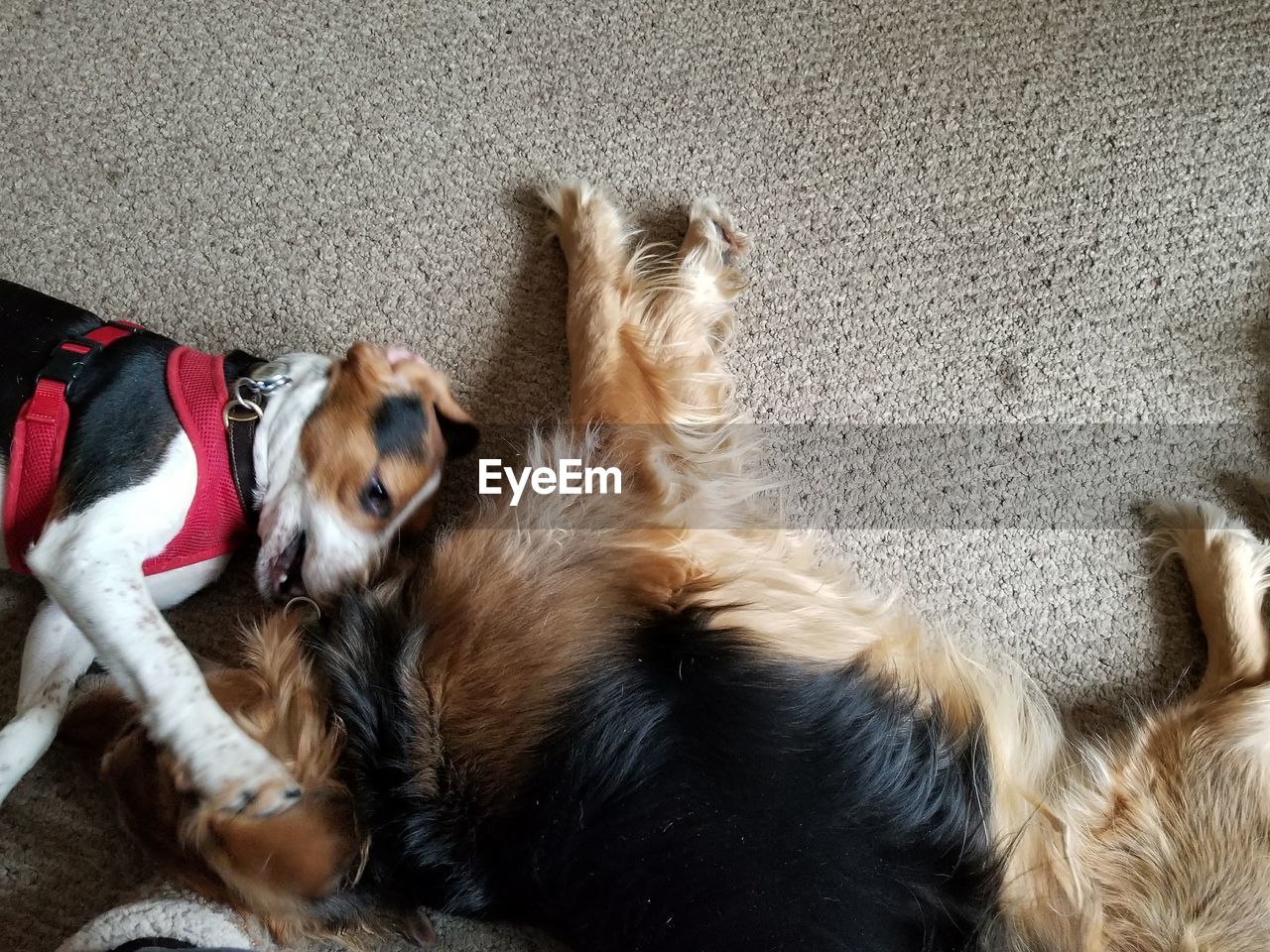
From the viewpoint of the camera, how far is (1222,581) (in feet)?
4.25

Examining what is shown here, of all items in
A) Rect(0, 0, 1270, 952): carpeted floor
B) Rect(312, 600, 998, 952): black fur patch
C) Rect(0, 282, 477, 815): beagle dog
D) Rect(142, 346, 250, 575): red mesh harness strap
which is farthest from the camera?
Rect(0, 0, 1270, 952): carpeted floor

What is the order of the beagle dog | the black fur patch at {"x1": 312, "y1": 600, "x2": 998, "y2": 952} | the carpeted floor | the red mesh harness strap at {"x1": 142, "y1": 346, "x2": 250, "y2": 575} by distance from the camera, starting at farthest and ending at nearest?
1. the carpeted floor
2. the red mesh harness strap at {"x1": 142, "y1": 346, "x2": 250, "y2": 575}
3. the beagle dog
4. the black fur patch at {"x1": 312, "y1": 600, "x2": 998, "y2": 952}

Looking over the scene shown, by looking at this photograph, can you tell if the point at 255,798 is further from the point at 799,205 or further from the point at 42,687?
the point at 799,205

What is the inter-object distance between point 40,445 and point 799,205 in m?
1.20

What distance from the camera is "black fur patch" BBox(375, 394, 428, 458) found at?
1252 millimetres

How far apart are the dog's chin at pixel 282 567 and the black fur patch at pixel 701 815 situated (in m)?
0.24

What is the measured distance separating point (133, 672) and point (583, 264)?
0.86 metres

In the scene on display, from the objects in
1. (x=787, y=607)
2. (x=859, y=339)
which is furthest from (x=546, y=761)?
(x=859, y=339)

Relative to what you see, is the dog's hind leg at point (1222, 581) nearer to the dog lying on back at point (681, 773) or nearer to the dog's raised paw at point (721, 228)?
the dog lying on back at point (681, 773)

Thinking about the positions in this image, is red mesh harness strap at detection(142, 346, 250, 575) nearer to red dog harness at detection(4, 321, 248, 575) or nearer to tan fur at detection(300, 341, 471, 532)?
red dog harness at detection(4, 321, 248, 575)

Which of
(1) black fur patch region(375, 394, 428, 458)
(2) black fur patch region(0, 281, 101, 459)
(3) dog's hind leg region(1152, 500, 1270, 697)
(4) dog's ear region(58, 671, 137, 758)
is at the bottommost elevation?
(4) dog's ear region(58, 671, 137, 758)

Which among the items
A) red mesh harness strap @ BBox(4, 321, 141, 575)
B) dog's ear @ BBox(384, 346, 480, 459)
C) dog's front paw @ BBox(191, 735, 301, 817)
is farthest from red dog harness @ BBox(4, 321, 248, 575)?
dog's front paw @ BBox(191, 735, 301, 817)

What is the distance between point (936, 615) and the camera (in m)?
1.37

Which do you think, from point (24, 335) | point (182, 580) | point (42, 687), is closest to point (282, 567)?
point (182, 580)
